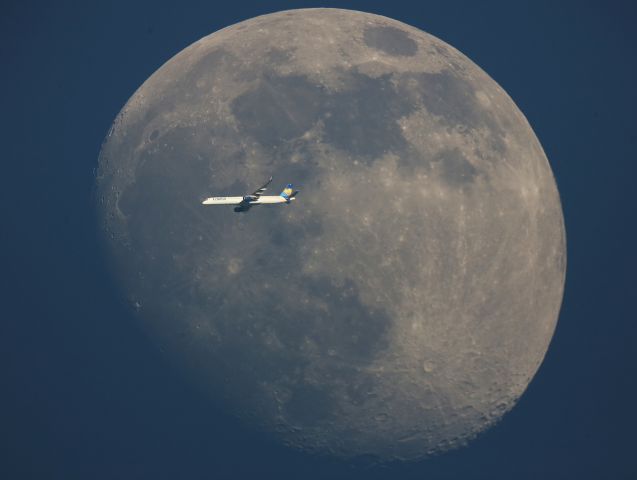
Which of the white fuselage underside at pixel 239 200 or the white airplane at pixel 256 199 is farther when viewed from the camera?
the white airplane at pixel 256 199

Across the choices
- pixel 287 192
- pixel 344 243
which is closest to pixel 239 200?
pixel 287 192

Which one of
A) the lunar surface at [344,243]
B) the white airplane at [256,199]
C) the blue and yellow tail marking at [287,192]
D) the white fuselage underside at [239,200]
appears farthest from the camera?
the lunar surface at [344,243]

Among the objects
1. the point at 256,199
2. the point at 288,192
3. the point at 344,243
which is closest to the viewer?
the point at 256,199

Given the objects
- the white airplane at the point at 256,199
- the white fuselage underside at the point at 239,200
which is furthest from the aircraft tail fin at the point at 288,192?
the white fuselage underside at the point at 239,200

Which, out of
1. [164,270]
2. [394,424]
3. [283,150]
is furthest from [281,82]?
[394,424]

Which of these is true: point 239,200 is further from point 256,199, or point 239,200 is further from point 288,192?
point 288,192

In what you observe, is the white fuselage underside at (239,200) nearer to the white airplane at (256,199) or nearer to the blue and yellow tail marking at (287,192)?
the white airplane at (256,199)

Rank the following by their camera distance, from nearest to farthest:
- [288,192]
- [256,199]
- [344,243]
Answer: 1. [256,199]
2. [344,243]
3. [288,192]
